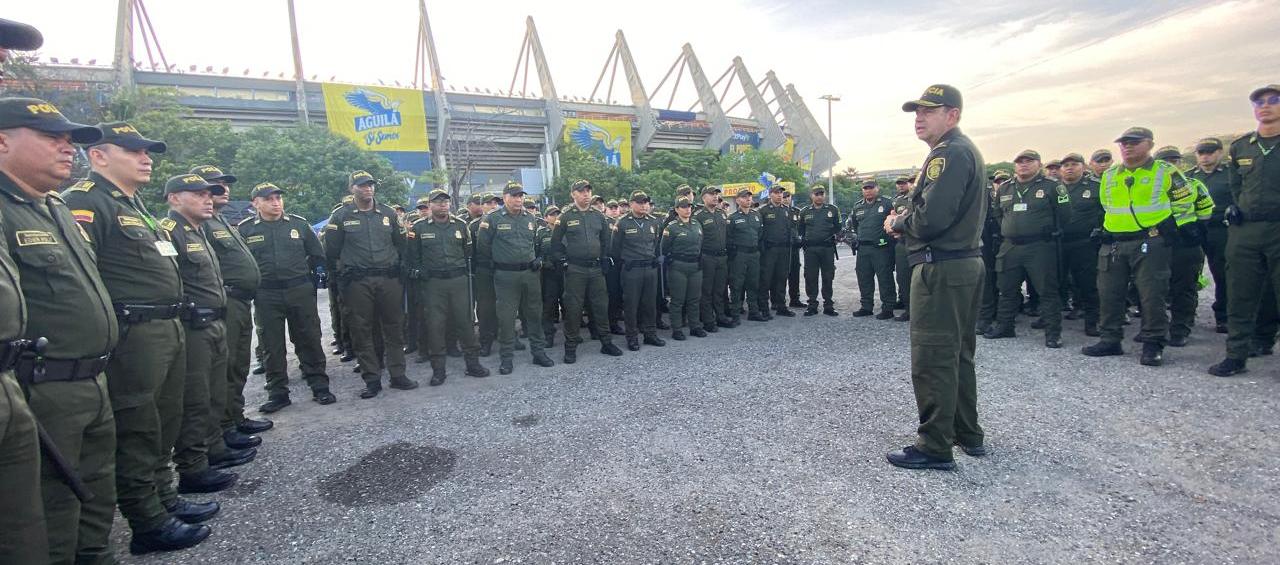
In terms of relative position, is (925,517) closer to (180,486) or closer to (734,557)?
(734,557)

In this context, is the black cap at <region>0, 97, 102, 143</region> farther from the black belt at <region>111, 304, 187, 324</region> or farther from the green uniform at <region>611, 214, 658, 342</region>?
the green uniform at <region>611, 214, 658, 342</region>

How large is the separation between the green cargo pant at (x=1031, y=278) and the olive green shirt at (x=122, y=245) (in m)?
7.03

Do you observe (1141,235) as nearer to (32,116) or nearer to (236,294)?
(32,116)

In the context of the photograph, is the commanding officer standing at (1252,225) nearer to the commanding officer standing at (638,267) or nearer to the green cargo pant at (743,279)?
the green cargo pant at (743,279)

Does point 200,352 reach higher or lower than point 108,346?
lower

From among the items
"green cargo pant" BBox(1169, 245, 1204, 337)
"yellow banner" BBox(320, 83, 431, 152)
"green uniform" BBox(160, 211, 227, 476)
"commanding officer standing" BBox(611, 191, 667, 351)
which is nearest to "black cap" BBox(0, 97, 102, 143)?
"green uniform" BBox(160, 211, 227, 476)

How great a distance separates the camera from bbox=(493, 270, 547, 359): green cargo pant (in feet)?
19.2

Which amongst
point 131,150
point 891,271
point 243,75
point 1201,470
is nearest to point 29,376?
point 131,150

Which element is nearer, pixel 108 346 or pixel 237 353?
pixel 108 346

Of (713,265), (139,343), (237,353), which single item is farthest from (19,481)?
(713,265)

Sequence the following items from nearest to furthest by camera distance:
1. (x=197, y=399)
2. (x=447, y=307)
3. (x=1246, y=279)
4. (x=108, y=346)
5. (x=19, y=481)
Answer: (x=19, y=481), (x=108, y=346), (x=197, y=399), (x=1246, y=279), (x=447, y=307)

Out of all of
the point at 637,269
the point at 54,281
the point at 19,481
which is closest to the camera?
the point at 19,481

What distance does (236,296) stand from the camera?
4.32 m

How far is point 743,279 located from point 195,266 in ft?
19.5
